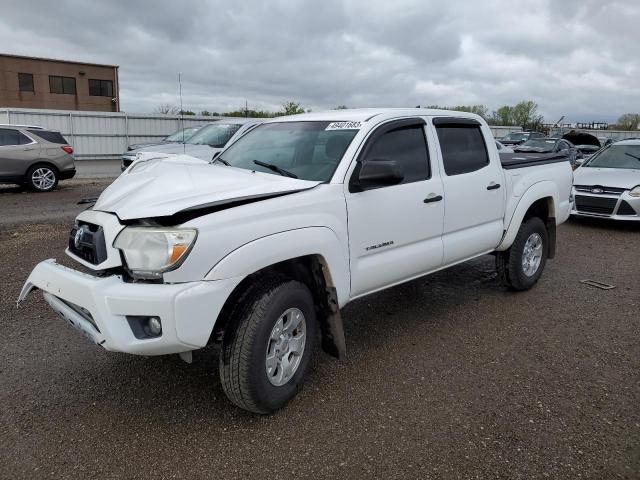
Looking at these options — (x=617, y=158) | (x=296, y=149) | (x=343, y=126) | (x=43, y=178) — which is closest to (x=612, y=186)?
(x=617, y=158)

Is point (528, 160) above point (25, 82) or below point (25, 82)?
below

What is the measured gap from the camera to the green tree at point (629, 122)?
52.8 meters

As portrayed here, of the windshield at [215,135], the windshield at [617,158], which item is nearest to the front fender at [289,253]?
the windshield at [617,158]

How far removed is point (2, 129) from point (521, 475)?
44.2 ft

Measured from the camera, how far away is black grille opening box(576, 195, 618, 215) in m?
9.17

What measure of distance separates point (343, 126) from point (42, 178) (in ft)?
37.4

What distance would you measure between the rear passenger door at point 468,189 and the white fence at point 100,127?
17.1 meters

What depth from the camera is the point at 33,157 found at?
12586mm

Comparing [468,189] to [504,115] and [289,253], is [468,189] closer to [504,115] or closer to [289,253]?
[289,253]

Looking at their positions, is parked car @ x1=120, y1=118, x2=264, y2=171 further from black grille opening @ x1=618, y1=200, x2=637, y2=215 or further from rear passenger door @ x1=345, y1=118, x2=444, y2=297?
rear passenger door @ x1=345, y1=118, x2=444, y2=297

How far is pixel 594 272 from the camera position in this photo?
21.4 feet

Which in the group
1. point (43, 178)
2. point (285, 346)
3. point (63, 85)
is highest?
point (63, 85)

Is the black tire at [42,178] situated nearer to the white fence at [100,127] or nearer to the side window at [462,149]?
the white fence at [100,127]

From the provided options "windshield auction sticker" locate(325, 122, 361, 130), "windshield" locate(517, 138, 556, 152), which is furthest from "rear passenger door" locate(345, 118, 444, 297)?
"windshield" locate(517, 138, 556, 152)
